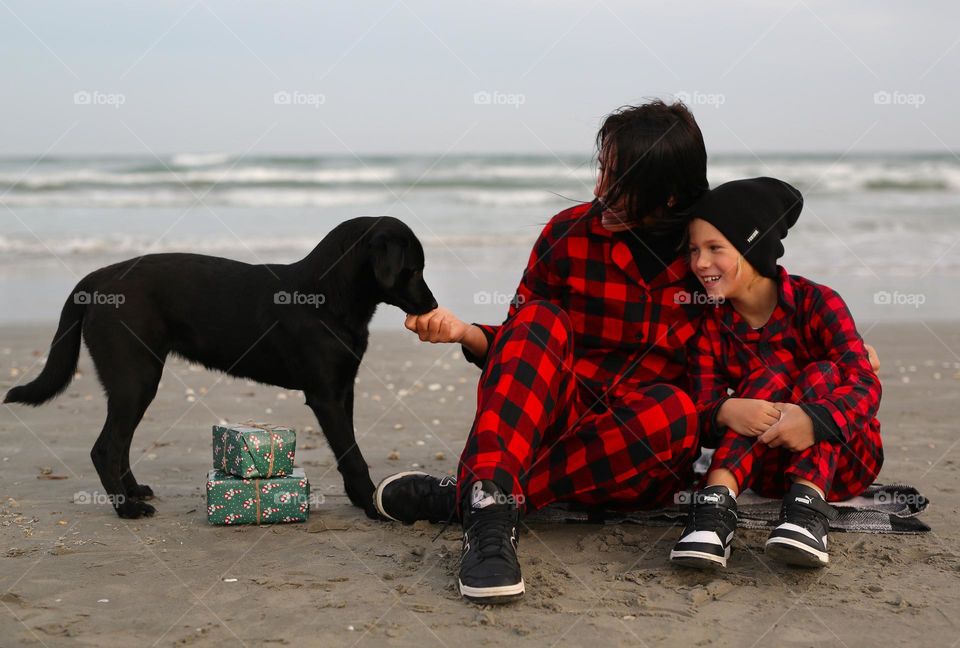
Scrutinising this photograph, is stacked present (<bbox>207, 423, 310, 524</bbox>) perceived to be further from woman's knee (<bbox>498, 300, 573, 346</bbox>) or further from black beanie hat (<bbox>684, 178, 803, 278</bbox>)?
black beanie hat (<bbox>684, 178, 803, 278</bbox>)

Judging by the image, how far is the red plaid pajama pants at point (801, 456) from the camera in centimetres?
289

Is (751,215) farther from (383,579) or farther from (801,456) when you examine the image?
(383,579)

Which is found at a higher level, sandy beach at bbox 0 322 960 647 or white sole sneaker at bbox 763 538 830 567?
white sole sneaker at bbox 763 538 830 567

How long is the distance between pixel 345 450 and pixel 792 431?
1545mm

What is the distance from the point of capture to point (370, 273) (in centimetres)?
347

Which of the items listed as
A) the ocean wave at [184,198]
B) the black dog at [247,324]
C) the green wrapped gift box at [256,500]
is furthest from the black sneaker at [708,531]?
the ocean wave at [184,198]

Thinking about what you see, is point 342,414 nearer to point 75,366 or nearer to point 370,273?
point 370,273

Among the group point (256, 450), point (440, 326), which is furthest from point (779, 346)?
point (256, 450)

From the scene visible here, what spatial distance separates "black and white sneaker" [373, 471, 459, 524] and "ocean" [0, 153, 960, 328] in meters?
1.28

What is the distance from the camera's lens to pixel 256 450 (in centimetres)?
327

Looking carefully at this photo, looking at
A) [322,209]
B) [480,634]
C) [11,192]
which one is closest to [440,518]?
[480,634]

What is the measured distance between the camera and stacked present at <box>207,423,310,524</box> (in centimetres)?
325

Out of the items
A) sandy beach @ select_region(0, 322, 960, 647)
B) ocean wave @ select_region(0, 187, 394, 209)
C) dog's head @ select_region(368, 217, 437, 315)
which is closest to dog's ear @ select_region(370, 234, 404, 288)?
dog's head @ select_region(368, 217, 437, 315)

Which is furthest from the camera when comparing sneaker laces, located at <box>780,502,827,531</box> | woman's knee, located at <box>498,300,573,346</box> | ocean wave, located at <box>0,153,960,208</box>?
ocean wave, located at <box>0,153,960,208</box>
